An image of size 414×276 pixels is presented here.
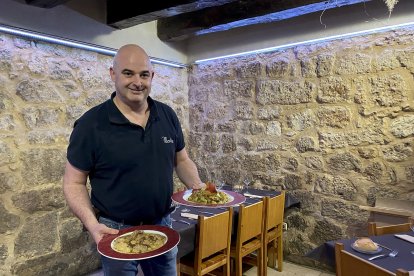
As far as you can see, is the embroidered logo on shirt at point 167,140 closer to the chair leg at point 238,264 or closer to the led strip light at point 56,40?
the chair leg at point 238,264

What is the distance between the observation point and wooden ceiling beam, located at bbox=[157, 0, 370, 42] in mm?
2568

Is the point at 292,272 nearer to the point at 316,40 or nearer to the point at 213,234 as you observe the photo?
the point at 213,234

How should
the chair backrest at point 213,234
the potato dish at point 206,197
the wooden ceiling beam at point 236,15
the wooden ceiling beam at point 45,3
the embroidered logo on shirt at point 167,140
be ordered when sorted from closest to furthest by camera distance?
the embroidered logo on shirt at point 167,140, the potato dish at point 206,197, the chair backrest at point 213,234, the wooden ceiling beam at point 45,3, the wooden ceiling beam at point 236,15

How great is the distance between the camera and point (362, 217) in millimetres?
2746

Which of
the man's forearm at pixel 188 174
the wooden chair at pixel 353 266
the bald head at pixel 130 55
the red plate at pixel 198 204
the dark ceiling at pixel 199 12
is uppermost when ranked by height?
the dark ceiling at pixel 199 12

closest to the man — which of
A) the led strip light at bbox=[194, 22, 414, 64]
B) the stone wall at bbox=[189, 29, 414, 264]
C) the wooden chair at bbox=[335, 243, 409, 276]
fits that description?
the wooden chair at bbox=[335, 243, 409, 276]

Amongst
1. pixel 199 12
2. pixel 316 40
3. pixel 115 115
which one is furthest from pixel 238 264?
pixel 199 12

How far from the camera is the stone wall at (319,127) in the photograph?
8.61 feet

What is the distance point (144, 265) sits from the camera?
63.6 inches

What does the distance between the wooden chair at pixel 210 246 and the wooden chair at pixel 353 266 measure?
0.83 m

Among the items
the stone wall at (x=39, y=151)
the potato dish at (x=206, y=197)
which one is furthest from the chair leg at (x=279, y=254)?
the stone wall at (x=39, y=151)

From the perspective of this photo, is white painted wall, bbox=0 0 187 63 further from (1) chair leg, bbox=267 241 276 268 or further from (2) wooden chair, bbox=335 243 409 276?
(2) wooden chair, bbox=335 243 409 276

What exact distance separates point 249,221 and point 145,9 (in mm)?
1808

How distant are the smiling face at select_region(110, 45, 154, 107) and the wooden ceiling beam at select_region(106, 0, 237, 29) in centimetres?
104
